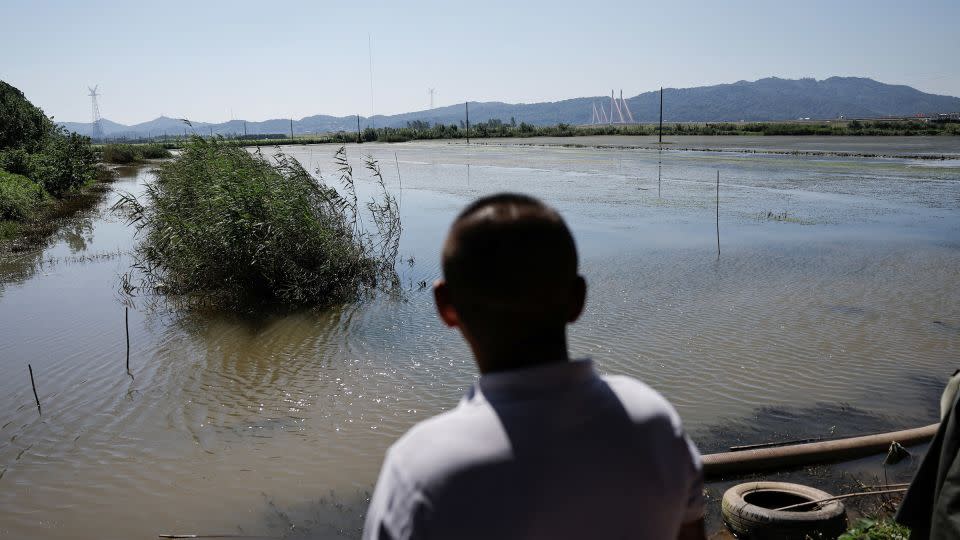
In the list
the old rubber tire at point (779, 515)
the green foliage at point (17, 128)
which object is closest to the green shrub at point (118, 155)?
the green foliage at point (17, 128)

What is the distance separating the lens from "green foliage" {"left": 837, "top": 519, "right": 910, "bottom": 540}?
4.02 m

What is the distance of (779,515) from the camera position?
448cm

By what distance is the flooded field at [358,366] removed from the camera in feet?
19.7

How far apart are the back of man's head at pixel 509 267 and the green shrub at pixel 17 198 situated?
2297 cm

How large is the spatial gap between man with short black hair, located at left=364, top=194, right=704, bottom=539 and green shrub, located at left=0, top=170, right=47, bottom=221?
22993mm

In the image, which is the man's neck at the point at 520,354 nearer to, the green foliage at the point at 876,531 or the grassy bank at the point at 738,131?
the green foliage at the point at 876,531

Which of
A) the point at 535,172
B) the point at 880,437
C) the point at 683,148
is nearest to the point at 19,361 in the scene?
the point at 880,437

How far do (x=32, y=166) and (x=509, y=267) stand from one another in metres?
31.5

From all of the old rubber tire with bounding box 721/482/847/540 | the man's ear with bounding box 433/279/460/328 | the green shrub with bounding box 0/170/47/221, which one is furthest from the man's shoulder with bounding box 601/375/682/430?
the green shrub with bounding box 0/170/47/221

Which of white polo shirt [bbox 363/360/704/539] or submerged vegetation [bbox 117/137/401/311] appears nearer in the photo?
white polo shirt [bbox 363/360/704/539]

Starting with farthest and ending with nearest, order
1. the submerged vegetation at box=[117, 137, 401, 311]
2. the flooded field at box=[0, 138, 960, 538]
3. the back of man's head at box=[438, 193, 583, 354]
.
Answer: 1. the submerged vegetation at box=[117, 137, 401, 311]
2. the flooded field at box=[0, 138, 960, 538]
3. the back of man's head at box=[438, 193, 583, 354]

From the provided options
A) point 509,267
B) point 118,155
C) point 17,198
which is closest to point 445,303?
point 509,267

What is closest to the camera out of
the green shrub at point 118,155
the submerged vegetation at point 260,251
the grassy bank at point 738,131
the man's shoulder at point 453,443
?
the man's shoulder at point 453,443

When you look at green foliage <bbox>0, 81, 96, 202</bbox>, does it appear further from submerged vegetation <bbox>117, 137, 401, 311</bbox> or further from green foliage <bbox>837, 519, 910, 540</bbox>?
green foliage <bbox>837, 519, 910, 540</bbox>
